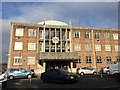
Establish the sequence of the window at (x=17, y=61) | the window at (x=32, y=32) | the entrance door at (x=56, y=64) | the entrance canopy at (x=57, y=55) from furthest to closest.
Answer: the window at (x=32, y=32), the entrance door at (x=56, y=64), the window at (x=17, y=61), the entrance canopy at (x=57, y=55)

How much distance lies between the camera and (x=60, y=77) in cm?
2169

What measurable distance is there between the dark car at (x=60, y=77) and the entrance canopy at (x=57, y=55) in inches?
730

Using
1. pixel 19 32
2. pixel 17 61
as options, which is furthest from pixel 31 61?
pixel 19 32

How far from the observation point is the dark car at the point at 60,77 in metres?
21.2

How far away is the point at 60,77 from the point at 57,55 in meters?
21.5

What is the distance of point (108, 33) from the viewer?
1998 inches

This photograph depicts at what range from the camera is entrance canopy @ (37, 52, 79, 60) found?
42.2 m

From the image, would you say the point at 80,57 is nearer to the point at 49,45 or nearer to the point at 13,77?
the point at 49,45

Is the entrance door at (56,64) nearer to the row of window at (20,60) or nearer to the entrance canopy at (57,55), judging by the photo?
the entrance canopy at (57,55)

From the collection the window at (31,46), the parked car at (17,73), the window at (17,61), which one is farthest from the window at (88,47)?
the parked car at (17,73)

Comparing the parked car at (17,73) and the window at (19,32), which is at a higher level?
the window at (19,32)

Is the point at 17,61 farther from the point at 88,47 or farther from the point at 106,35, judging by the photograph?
the point at 106,35

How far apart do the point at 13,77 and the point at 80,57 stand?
20797 mm

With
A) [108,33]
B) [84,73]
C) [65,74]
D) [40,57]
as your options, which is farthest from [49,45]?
[65,74]
